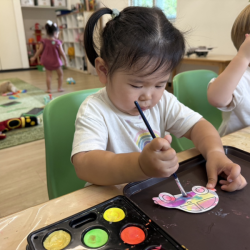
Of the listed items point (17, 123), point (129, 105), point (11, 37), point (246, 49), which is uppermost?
point (11, 37)

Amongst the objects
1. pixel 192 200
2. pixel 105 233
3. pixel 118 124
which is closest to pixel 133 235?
pixel 105 233

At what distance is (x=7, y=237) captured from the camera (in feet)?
1.11

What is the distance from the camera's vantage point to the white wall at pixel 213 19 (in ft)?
8.55

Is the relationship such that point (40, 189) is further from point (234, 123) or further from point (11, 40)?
point (11, 40)

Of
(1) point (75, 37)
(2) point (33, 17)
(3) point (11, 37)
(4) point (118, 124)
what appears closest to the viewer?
(4) point (118, 124)

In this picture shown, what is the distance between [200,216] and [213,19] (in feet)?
9.63

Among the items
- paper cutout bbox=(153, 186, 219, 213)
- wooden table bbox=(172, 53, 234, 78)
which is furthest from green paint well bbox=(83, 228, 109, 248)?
wooden table bbox=(172, 53, 234, 78)

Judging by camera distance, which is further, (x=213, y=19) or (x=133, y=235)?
(x=213, y=19)

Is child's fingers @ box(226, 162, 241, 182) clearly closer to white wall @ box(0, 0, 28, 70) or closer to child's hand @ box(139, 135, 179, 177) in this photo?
child's hand @ box(139, 135, 179, 177)

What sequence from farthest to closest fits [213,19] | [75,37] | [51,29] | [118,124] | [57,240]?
[75,37] → [51,29] → [213,19] → [118,124] → [57,240]

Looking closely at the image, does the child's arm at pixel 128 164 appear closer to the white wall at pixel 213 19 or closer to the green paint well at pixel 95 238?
the green paint well at pixel 95 238

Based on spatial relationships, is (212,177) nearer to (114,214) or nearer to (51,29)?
(114,214)

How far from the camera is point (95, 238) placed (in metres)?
0.32

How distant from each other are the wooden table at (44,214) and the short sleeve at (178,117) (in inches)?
13.2
